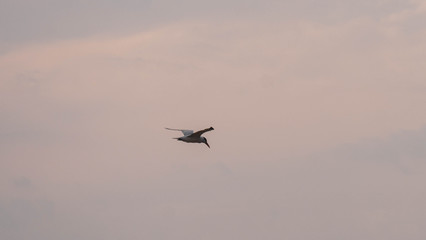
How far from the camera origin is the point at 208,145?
Answer: 15838 cm

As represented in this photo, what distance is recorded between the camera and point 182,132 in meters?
159

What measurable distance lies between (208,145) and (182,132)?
4.33 meters
